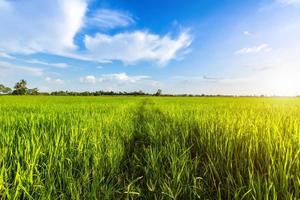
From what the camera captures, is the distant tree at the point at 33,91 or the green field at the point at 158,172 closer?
the green field at the point at 158,172

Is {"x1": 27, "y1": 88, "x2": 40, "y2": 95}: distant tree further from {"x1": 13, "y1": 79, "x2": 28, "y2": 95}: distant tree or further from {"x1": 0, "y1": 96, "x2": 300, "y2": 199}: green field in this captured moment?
{"x1": 0, "y1": 96, "x2": 300, "y2": 199}: green field

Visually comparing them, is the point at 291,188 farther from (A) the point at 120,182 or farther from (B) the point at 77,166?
(B) the point at 77,166

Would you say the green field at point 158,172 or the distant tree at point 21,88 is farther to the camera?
the distant tree at point 21,88

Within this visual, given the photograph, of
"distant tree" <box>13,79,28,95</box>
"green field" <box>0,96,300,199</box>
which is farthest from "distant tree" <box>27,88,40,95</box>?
"green field" <box>0,96,300,199</box>

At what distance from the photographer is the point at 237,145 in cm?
273

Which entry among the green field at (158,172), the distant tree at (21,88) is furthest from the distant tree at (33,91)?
the green field at (158,172)

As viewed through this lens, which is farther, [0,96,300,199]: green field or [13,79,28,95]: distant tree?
[13,79,28,95]: distant tree

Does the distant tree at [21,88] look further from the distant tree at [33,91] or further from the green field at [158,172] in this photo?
the green field at [158,172]

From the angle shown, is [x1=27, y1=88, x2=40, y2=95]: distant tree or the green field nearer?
the green field

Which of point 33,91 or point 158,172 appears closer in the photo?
point 158,172

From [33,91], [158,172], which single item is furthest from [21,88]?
[158,172]

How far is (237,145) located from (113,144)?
157 cm

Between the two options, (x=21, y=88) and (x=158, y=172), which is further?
(x=21, y=88)

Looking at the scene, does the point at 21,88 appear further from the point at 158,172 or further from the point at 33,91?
the point at 158,172
